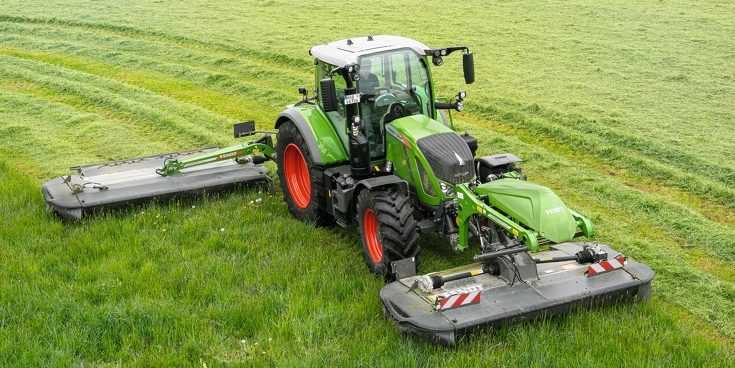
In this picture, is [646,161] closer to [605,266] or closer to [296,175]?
[605,266]

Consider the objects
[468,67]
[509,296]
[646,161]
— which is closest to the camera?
[509,296]

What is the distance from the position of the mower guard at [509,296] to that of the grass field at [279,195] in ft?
0.43

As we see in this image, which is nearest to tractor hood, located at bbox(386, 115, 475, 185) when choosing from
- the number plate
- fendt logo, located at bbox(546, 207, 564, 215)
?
the number plate

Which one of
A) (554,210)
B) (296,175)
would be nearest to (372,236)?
(554,210)

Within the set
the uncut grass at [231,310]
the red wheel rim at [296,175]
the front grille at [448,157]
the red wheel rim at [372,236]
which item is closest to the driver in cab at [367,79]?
the front grille at [448,157]

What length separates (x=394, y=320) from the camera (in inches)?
251

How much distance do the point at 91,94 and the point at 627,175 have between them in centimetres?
1008

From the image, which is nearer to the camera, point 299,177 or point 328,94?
point 328,94

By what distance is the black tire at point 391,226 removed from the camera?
7.01 meters

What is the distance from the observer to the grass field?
20.5 feet

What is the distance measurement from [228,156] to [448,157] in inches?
141

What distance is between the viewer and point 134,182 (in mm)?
9508

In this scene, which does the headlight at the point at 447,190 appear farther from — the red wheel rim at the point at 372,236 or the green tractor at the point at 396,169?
the red wheel rim at the point at 372,236

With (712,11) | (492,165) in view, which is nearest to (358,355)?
(492,165)
